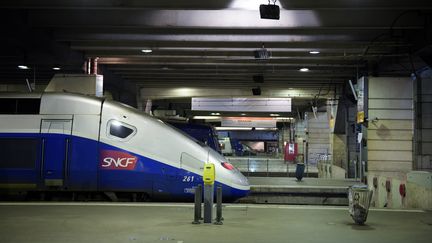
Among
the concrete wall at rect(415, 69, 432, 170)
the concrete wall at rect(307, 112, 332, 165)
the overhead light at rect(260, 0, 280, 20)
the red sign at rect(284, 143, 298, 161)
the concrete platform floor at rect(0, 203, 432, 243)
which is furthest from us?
the red sign at rect(284, 143, 298, 161)

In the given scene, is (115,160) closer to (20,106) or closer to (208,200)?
(20,106)

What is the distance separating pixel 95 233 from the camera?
8.20m

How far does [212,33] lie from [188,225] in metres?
8.51

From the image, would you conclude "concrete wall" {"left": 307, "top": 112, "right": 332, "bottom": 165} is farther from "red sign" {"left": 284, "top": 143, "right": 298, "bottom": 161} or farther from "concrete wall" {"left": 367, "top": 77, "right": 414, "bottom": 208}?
"concrete wall" {"left": 367, "top": 77, "right": 414, "bottom": 208}

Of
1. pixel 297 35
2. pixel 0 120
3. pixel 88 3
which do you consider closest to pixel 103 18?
pixel 88 3

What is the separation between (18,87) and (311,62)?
17.8 meters

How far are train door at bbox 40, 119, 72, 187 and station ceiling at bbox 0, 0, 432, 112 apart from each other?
3.15m

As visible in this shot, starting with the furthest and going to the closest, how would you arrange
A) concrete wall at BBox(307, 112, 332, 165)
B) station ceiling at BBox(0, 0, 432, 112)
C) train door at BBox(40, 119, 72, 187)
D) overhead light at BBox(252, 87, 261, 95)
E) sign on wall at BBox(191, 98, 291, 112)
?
1. concrete wall at BBox(307, 112, 332, 165)
2. sign on wall at BBox(191, 98, 291, 112)
3. overhead light at BBox(252, 87, 261, 95)
4. train door at BBox(40, 119, 72, 187)
5. station ceiling at BBox(0, 0, 432, 112)

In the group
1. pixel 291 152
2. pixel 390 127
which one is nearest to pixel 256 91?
pixel 390 127

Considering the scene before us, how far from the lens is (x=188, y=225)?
8977 millimetres

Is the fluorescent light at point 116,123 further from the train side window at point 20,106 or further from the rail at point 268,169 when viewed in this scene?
the rail at point 268,169

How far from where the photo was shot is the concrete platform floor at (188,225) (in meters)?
7.98

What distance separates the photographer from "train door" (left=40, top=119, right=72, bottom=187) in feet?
41.3

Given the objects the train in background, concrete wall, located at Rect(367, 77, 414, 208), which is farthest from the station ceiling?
the train in background
